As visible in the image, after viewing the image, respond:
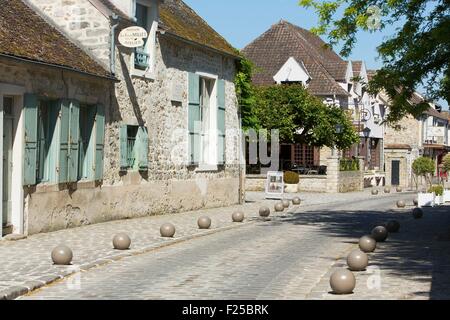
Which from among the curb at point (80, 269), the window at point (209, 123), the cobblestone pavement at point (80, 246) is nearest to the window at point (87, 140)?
the cobblestone pavement at point (80, 246)

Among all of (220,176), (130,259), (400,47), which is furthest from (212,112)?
(130,259)

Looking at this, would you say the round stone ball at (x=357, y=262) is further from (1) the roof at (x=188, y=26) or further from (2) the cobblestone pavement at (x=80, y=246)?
(1) the roof at (x=188, y=26)

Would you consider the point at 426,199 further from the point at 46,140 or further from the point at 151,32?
the point at 46,140

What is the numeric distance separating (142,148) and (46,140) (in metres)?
4.51

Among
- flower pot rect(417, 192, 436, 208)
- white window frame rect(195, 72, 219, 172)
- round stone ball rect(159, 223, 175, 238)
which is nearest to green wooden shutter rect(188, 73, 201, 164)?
white window frame rect(195, 72, 219, 172)

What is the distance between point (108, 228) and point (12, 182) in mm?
2856

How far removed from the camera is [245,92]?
2806 cm

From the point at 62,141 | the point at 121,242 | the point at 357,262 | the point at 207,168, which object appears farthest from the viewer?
the point at 207,168

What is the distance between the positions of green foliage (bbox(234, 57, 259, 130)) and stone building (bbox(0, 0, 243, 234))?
0.44 metres

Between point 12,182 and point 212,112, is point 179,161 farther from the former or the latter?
point 12,182

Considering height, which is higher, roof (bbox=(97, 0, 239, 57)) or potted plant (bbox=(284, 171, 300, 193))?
roof (bbox=(97, 0, 239, 57))

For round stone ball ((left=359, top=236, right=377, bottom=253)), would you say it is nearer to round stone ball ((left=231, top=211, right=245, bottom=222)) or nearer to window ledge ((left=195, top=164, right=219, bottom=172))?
round stone ball ((left=231, top=211, right=245, bottom=222))

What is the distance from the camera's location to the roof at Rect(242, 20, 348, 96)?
46.5 metres

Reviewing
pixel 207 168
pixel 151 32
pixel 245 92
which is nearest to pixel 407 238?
pixel 151 32
